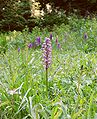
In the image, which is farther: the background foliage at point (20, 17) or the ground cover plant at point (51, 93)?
the background foliage at point (20, 17)

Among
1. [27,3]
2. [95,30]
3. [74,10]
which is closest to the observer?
[95,30]

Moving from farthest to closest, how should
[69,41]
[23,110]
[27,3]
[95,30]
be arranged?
1. [27,3]
2. [95,30]
3. [69,41]
4. [23,110]

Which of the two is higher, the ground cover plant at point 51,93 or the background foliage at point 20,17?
the ground cover plant at point 51,93

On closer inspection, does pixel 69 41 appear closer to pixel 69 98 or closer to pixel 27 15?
pixel 69 98

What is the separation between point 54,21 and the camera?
44.0ft

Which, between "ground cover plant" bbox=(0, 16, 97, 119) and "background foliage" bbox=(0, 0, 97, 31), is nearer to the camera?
"ground cover plant" bbox=(0, 16, 97, 119)

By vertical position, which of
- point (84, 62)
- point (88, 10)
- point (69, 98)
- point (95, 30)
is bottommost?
point (88, 10)

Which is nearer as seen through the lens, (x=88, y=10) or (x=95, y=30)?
(x=95, y=30)

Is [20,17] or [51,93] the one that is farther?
[20,17]

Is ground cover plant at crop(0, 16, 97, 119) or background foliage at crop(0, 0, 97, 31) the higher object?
ground cover plant at crop(0, 16, 97, 119)

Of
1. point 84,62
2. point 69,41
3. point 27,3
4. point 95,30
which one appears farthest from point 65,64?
point 27,3

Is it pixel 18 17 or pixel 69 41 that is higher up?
pixel 69 41

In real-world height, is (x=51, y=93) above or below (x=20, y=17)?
above

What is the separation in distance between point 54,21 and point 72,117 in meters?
11.6
